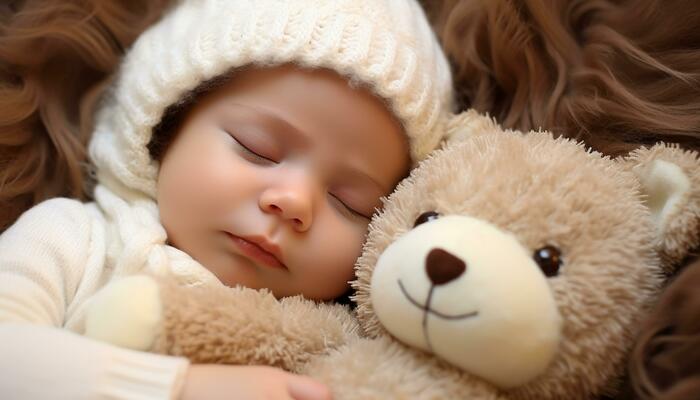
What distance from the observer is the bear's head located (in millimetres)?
682

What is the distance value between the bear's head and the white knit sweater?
0.88 feet

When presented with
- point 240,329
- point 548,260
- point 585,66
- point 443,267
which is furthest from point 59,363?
point 585,66

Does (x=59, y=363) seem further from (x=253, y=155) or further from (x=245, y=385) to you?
(x=253, y=155)

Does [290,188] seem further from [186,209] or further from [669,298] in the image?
[669,298]

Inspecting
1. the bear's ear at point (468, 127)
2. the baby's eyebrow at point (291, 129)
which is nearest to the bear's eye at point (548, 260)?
the bear's ear at point (468, 127)

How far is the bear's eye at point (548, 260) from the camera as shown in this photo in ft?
2.34

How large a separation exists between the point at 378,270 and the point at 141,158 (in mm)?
486

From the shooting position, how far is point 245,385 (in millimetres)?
738

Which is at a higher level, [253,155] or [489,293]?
[489,293]

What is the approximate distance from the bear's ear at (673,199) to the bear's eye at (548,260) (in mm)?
138

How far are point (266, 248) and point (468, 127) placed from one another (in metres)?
0.33

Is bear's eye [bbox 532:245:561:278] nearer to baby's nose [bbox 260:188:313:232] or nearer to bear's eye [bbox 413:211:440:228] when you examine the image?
bear's eye [bbox 413:211:440:228]

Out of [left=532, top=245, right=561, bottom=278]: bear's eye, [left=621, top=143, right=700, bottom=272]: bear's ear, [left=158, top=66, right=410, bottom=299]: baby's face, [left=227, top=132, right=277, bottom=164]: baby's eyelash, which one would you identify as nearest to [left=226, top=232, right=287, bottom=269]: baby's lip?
[left=158, top=66, right=410, bottom=299]: baby's face

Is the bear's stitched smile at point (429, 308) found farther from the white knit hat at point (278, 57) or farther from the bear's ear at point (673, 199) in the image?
the white knit hat at point (278, 57)
